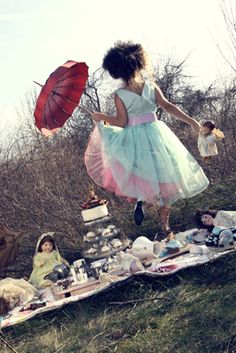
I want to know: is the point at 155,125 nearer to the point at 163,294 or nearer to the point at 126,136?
the point at 126,136

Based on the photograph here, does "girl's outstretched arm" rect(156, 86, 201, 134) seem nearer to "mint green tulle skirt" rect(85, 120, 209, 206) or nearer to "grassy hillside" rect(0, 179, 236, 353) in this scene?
"mint green tulle skirt" rect(85, 120, 209, 206)

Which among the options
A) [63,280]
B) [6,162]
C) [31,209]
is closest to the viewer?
[63,280]

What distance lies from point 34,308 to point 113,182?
4.26 ft

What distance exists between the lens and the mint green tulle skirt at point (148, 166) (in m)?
4.21

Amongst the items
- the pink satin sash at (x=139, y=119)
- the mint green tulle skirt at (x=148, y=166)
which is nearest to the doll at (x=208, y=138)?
the mint green tulle skirt at (x=148, y=166)

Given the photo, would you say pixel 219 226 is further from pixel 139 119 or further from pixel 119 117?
pixel 119 117

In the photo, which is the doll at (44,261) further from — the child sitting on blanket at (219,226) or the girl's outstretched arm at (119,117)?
the child sitting on blanket at (219,226)

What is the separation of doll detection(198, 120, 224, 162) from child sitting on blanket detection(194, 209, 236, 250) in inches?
21.7

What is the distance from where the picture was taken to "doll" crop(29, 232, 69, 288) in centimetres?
430

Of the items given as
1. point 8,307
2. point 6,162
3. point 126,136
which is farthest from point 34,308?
point 6,162

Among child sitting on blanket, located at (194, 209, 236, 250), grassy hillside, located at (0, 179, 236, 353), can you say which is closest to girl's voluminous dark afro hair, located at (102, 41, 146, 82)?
child sitting on blanket, located at (194, 209, 236, 250)

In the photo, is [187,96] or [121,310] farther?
[187,96]

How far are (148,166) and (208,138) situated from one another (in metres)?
0.69

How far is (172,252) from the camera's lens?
405 centimetres
